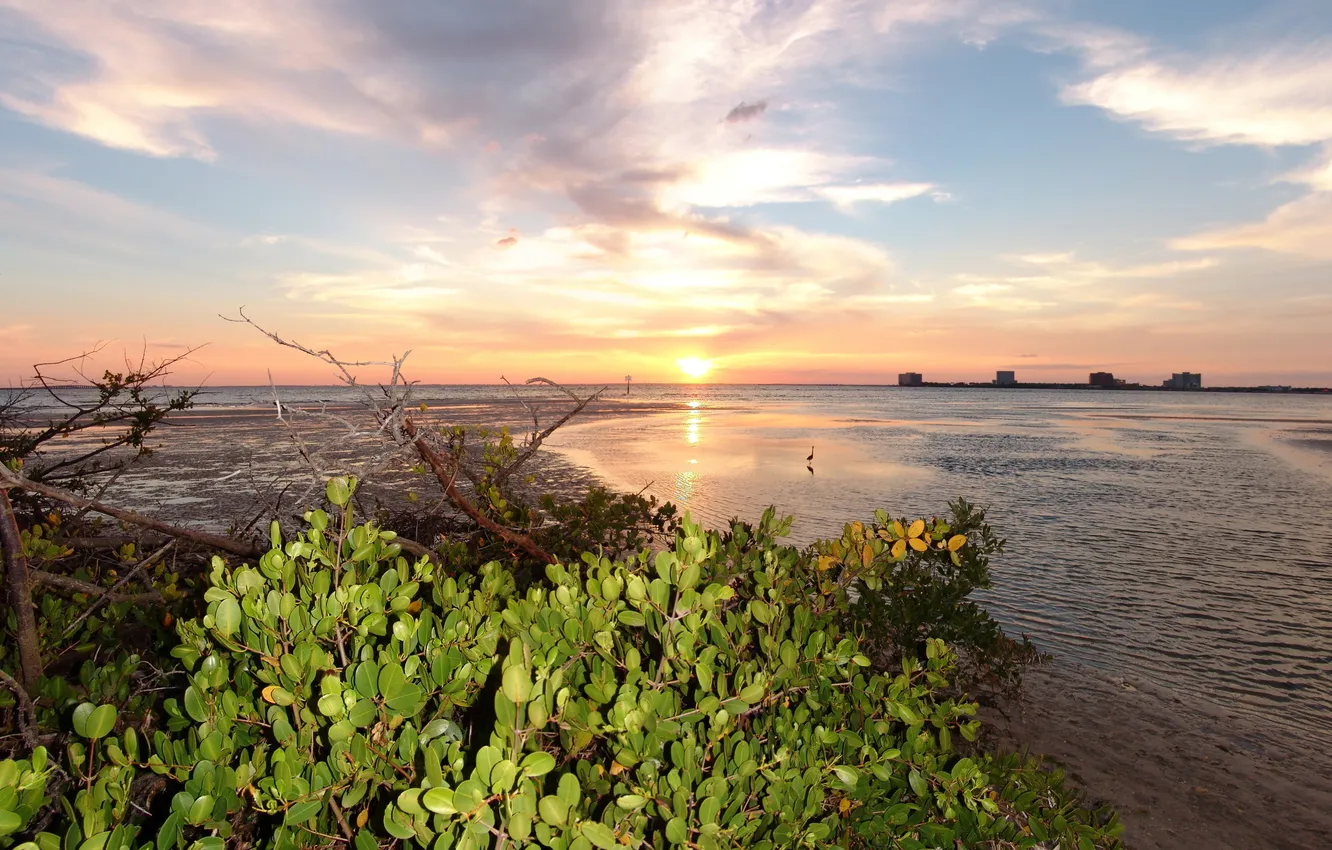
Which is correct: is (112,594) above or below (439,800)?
below

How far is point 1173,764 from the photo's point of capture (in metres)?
5.02

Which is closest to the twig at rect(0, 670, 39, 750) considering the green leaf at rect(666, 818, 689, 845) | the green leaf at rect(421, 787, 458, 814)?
the green leaf at rect(421, 787, 458, 814)

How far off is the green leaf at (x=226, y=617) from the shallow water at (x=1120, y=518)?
7273 mm

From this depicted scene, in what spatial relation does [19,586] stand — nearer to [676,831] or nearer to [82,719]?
[82,719]

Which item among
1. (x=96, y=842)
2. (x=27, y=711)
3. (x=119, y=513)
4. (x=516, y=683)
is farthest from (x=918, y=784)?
(x=119, y=513)

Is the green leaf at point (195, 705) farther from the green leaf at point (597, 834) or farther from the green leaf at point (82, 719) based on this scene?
the green leaf at point (597, 834)

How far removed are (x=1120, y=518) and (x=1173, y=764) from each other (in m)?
9.90

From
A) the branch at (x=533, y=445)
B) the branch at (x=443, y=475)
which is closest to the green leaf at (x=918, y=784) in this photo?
the branch at (x=443, y=475)

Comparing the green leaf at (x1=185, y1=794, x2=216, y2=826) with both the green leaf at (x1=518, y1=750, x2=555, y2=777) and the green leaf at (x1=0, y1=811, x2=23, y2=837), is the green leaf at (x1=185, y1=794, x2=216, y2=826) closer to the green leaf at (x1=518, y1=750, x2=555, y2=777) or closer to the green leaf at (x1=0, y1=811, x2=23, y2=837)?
the green leaf at (x1=0, y1=811, x2=23, y2=837)

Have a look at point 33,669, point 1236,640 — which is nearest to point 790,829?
point 33,669

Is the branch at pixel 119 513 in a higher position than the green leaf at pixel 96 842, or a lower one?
higher

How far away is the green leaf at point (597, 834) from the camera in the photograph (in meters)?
1.39

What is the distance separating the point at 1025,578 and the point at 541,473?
12228 millimetres

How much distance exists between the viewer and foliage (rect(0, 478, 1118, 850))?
1.45 m
